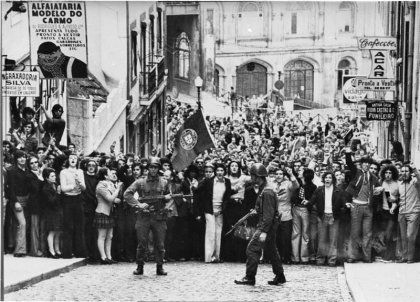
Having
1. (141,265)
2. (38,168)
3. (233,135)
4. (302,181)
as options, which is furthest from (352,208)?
(38,168)

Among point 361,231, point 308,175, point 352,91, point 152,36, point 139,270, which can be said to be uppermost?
point 152,36

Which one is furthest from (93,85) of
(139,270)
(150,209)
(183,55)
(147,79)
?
(139,270)

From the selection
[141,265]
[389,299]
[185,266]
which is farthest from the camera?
[185,266]

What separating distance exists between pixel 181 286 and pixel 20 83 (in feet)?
9.72

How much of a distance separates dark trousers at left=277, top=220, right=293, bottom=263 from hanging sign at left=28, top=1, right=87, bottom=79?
10.8 ft

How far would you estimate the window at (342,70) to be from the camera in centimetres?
1513

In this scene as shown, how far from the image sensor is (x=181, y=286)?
1346 cm

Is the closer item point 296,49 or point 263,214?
point 263,214

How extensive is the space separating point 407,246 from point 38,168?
4.63 m

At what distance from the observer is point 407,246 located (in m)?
15.0

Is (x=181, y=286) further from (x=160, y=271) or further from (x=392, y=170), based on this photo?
(x=392, y=170)

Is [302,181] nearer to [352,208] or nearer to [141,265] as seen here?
[352,208]

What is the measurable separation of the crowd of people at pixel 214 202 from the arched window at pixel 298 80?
0.37 metres

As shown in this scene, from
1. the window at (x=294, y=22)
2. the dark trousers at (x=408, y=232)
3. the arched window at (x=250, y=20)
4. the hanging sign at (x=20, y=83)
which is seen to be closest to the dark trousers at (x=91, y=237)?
the hanging sign at (x=20, y=83)
